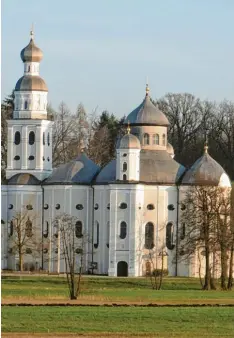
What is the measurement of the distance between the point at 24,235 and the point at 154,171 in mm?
8999

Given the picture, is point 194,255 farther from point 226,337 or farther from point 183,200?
point 226,337

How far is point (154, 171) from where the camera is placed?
95.7 m

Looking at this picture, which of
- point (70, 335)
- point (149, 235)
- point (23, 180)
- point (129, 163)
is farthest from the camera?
point (23, 180)

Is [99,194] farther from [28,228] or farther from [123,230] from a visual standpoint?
[28,228]

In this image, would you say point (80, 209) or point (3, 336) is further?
point (80, 209)

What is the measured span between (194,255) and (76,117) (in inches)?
1627

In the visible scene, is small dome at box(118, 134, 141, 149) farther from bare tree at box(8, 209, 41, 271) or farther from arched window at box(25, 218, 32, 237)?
arched window at box(25, 218, 32, 237)

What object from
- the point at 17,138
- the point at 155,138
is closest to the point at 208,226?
the point at 155,138

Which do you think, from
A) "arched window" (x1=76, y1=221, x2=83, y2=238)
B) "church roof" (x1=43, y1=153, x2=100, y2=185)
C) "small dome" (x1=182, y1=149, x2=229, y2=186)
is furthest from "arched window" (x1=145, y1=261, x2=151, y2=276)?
"church roof" (x1=43, y1=153, x2=100, y2=185)

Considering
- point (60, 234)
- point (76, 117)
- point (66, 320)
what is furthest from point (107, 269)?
point (66, 320)

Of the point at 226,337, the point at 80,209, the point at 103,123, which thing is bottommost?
the point at 226,337

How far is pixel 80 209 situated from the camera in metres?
96.6

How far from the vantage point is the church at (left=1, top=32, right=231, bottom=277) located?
9369cm

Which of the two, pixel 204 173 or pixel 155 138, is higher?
pixel 155 138
